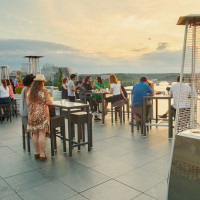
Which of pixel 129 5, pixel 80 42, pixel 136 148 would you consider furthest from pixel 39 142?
pixel 80 42

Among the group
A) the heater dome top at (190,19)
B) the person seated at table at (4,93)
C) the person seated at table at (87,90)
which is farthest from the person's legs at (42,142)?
the person seated at table at (4,93)

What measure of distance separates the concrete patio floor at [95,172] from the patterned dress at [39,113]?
0.59 meters

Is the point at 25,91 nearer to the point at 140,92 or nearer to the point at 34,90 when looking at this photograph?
the point at 34,90

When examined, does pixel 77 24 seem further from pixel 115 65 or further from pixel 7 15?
pixel 115 65

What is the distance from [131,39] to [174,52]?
14.4 ft

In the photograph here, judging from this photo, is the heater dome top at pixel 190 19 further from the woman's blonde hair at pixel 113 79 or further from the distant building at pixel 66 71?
the distant building at pixel 66 71

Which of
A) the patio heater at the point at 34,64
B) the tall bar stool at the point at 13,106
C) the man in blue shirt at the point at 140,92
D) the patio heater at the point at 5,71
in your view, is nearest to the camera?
the man in blue shirt at the point at 140,92

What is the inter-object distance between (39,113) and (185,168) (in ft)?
8.49

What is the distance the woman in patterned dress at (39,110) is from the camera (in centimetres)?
400

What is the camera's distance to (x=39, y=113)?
4.05 m

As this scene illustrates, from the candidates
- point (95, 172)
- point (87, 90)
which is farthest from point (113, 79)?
point (95, 172)

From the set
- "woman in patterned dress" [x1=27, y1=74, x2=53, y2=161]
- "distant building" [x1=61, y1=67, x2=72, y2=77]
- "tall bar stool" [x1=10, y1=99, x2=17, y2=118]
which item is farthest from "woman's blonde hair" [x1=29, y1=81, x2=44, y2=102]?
"distant building" [x1=61, y1=67, x2=72, y2=77]

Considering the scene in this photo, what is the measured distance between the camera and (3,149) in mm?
4844

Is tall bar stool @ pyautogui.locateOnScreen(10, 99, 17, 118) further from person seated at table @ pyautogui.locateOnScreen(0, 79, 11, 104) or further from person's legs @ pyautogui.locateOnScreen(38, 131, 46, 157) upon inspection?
person's legs @ pyautogui.locateOnScreen(38, 131, 46, 157)
